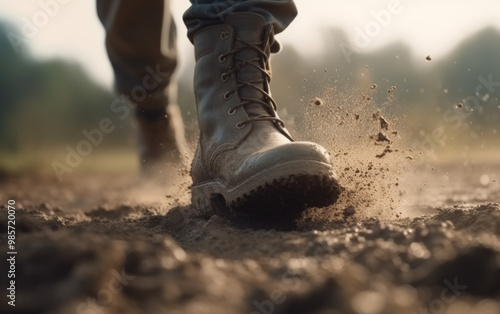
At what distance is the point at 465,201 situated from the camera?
3086mm

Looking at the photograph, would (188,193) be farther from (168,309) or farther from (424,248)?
(168,309)

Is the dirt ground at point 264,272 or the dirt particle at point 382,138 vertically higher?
the dirt particle at point 382,138

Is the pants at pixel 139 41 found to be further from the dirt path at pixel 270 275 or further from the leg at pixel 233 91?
the dirt path at pixel 270 275

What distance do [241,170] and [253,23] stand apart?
597 mm

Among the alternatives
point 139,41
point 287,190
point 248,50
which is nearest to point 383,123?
point 248,50

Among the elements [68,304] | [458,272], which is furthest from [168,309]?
[458,272]

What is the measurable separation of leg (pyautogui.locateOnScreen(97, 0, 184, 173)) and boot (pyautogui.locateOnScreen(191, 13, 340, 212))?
1.29 meters

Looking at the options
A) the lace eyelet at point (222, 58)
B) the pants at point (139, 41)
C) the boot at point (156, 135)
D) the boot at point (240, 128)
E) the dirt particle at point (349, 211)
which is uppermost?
the pants at point (139, 41)

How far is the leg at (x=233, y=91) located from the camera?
1.88 metres

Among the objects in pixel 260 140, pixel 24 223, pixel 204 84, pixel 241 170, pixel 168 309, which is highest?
pixel 204 84

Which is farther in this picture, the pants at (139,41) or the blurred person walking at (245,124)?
the pants at (139,41)

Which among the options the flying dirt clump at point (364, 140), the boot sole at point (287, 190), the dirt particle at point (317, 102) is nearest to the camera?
the boot sole at point (287, 190)

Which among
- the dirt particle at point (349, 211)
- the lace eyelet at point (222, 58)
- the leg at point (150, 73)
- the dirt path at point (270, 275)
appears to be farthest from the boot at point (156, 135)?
the dirt path at point (270, 275)

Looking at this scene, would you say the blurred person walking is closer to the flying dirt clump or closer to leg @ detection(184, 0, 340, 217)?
leg @ detection(184, 0, 340, 217)
